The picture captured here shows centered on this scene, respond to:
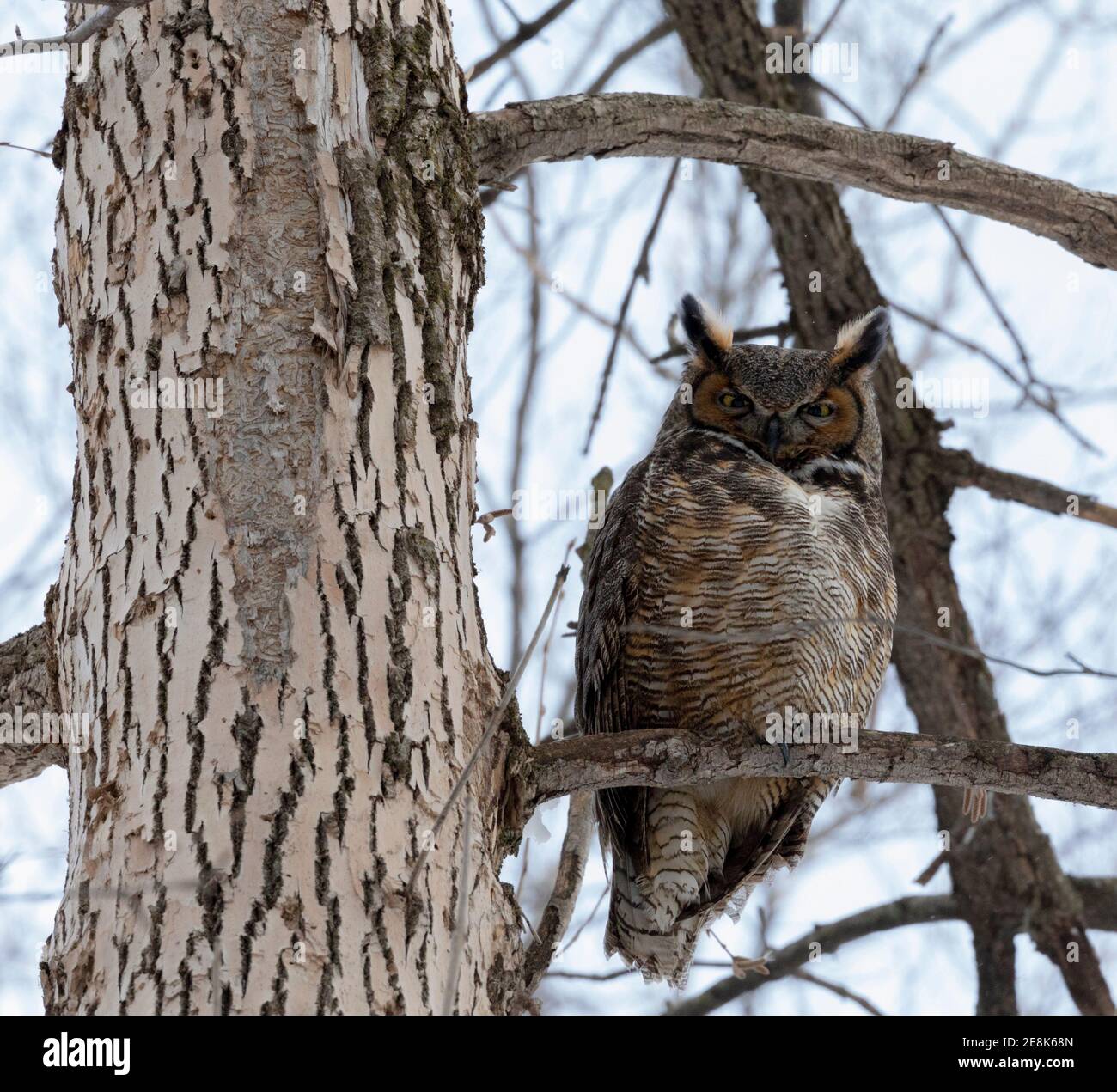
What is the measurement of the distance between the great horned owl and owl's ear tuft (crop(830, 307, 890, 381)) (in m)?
0.26

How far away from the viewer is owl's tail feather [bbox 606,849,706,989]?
3859 mm

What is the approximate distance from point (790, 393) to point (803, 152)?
0.86m

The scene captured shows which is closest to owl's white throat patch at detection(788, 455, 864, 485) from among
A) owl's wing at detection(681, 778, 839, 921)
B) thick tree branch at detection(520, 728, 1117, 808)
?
owl's wing at detection(681, 778, 839, 921)

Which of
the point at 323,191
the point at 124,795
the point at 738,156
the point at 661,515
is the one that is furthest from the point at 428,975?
the point at 738,156

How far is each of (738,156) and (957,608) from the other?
2.25 meters

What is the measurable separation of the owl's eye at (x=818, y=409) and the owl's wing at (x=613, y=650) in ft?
2.35

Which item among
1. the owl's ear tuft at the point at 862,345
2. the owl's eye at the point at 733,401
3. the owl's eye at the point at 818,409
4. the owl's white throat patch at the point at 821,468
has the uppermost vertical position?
the owl's ear tuft at the point at 862,345

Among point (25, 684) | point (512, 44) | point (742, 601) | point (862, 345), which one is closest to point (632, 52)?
point (512, 44)

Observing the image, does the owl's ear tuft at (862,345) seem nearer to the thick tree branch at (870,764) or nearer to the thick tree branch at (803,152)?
the thick tree branch at (803,152)

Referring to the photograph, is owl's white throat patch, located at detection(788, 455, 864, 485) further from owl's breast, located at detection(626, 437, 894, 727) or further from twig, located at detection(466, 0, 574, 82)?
twig, located at detection(466, 0, 574, 82)

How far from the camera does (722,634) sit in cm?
357

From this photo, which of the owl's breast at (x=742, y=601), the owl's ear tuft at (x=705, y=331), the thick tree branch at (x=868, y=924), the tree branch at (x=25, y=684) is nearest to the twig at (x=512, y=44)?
the owl's ear tuft at (x=705, y=331)

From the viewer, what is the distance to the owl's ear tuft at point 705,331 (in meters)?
4.55

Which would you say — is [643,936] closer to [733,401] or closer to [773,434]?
[773,434]
